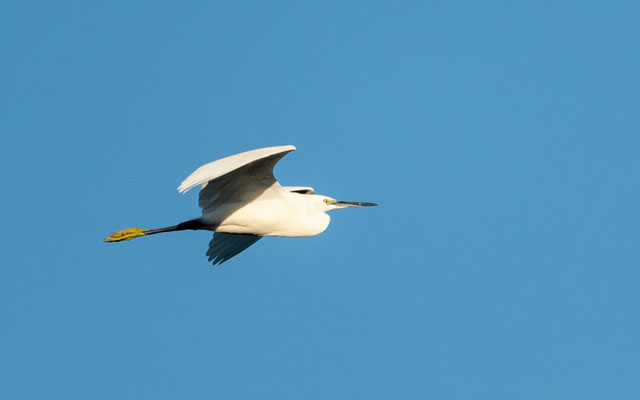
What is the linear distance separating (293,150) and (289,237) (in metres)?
3.12

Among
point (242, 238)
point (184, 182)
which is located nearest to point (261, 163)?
point (184, 182)

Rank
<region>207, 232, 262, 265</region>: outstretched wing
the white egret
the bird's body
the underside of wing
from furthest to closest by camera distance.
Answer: <region>207, 232, 262, 265</region>: outstretched wing → the underside of wing → the bird's body → the white egret

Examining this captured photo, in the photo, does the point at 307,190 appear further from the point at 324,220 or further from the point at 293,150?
the point at 293,150

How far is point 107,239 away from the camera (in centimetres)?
1672

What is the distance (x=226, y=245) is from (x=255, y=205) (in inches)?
89.3

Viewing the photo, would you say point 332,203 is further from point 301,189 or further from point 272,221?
point 272,221

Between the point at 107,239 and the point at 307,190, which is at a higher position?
the point at 307,190

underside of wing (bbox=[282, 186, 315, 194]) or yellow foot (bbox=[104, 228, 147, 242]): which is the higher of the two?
underside of wing (bbox=[282, 186, 315, 194])

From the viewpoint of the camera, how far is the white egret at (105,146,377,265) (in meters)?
14.3

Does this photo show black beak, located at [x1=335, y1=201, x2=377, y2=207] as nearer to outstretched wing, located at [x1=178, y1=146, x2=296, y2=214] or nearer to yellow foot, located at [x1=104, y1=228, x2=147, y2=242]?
outstretched wing, located at [x1=178, y1=146, x2=296, y2=214]

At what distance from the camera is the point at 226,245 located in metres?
17.4

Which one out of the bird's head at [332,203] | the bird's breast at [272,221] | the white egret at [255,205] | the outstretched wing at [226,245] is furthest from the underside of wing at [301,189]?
the outstretched wing at [226,245]

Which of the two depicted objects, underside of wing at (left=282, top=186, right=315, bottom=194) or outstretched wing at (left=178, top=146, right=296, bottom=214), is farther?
underside of wing at (left=282, top=186, right=315, bottom=194)

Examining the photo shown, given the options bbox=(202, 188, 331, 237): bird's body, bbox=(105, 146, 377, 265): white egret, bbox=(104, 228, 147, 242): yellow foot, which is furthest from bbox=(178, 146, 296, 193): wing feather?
bbox=(104, 228, 147, 242): yellow foot
